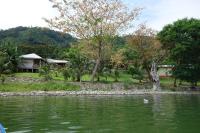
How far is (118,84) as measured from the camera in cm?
5028

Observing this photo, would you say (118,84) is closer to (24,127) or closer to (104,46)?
(104,46)

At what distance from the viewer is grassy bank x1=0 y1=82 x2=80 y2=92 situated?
146 ft

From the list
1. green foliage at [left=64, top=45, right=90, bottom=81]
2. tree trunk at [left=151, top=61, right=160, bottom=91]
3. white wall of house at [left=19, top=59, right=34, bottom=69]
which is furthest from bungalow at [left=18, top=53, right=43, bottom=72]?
tree trunk at [left=151, top=61, right=160, bottom=91]

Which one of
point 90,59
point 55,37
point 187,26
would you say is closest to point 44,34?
point 55,37

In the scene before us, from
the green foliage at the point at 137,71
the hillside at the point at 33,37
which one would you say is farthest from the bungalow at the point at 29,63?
the hillside at the point at 33,37

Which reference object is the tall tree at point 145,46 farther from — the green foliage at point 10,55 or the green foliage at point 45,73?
the green foliage at point 10,55

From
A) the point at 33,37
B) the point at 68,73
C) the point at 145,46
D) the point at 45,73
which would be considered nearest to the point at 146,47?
the point at 145,46

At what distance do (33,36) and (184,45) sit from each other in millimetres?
54755

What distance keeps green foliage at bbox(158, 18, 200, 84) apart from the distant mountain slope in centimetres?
4384

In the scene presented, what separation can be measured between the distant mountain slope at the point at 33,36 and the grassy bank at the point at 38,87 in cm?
4825

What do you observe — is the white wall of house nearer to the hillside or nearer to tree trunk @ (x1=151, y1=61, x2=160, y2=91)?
tree trunk @ (x1=151, y1=61, x2=160, y2=91)

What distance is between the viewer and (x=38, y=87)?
45.7 m

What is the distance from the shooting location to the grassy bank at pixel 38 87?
44.6 m

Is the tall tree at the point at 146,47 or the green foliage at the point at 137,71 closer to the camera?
the tall tree at the point at 146,47
